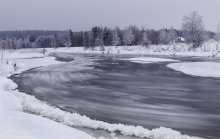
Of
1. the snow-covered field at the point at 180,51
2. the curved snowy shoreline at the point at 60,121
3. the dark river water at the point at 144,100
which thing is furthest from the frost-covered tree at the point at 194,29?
the curved snowy shoreline at the point at 60,121

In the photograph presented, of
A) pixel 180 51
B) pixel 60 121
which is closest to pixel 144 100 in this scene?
pixel 60 121

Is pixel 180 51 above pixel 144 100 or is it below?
above

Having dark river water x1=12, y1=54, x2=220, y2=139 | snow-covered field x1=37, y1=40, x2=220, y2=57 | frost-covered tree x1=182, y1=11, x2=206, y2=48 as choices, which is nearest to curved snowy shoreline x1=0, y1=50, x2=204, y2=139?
dark river water x1=12, y1=54, x2=220, y2=139

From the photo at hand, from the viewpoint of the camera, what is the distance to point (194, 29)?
97562 millimetres

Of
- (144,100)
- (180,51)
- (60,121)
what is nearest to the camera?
(60,121)

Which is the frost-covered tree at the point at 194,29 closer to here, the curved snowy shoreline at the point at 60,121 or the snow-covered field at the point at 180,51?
the snow-covered field at the point at 180,51

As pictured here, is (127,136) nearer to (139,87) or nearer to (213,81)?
(139,87)

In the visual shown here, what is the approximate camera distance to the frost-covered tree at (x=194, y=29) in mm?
95438

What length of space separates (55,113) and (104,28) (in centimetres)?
12829

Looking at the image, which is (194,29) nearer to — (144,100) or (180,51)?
(180,51)

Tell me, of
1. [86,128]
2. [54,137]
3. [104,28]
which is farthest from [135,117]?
[104,28]

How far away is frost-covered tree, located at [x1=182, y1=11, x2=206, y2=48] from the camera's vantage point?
95438 millimetres

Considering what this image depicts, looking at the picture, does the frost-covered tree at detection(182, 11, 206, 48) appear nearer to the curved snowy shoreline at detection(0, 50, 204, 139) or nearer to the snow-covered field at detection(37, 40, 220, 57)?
the snow-covered field at detection(37, 40, 220, 57)

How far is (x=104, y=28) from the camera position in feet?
474
